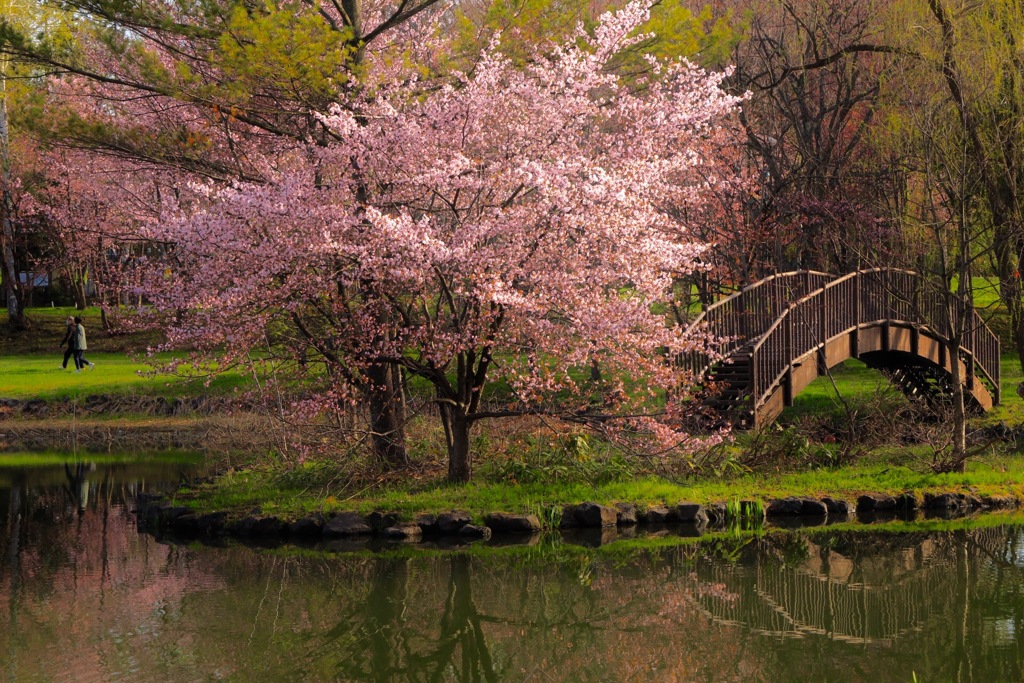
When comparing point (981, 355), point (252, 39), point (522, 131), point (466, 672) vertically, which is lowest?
point (466, 672)

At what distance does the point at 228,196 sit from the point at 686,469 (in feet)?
23.6

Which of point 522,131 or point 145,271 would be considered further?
point 145,271

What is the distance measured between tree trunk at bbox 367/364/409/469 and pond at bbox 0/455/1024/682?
A: 2608 mm

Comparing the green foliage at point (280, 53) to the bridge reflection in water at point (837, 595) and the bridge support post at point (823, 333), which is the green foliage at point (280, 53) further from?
the bridge support post at point (823, 333)

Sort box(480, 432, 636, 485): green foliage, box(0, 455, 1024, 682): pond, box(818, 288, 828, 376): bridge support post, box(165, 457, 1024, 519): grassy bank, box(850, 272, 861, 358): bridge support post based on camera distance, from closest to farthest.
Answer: box(0, 455, 1024, 682): pond → box(165, 457, 1024, 519): grassy bank → box(480, 432, 636, 485): green foliage → box(818, 288, 828, 376): bridge support post → box(850, 272, 861, 358): bridge support post

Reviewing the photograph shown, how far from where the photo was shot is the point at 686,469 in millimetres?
16750

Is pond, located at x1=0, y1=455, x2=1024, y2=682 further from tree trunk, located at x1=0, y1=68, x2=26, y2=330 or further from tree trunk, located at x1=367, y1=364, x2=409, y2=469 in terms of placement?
tree trunk, located at x1=0, y1=68, x2=26, y2=330

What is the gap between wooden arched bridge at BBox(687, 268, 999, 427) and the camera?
60.6 feet

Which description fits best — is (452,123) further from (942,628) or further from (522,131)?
(942,628)

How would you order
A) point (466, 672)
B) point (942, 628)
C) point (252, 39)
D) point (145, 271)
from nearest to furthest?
point (466, 672) → point (942, 628) → point (252, 39) → point (145, 271)

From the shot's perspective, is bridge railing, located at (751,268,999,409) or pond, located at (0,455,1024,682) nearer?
pond, located at (0,455,1024,682)

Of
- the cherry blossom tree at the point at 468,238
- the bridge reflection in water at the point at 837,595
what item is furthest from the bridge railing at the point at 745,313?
the bridge reflection in water at the point at 837,595

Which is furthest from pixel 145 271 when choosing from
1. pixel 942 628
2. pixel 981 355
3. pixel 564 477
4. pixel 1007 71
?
pixel 981 355

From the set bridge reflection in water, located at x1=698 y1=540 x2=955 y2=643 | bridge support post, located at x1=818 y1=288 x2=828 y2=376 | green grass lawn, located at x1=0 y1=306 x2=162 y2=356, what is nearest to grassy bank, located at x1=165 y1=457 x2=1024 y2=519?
bridge reflection in water, located at x1=698 y1=540 x2=955 y2=643
